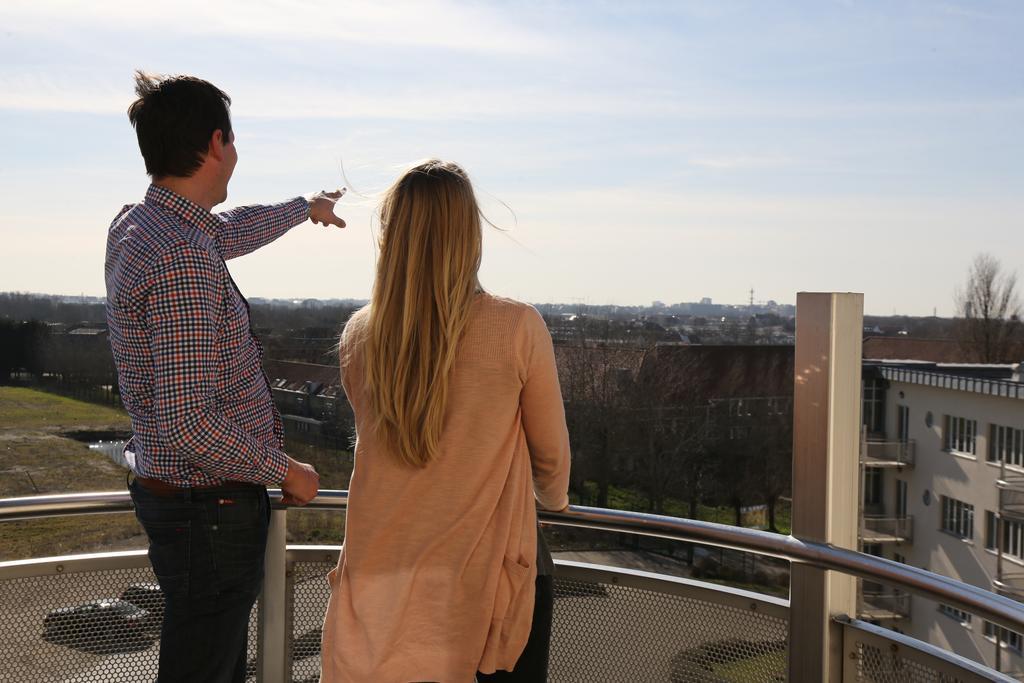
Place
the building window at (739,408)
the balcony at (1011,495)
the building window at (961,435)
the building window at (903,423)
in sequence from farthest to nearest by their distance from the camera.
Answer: the building window at (739,408) < the building window at (903,423) < the building window at (961,435) < the balcony at (1011,495)

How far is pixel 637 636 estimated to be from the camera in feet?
6.49

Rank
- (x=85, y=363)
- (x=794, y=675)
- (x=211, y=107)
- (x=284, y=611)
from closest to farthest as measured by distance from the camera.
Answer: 1. (x=211, y=107)
2. (x=794, y=675)
3. (x=284, y=611)
4. (x=85, y=363)

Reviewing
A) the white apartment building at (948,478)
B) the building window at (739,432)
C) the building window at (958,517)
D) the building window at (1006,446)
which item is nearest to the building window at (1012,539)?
the white apartment building at (948,478)

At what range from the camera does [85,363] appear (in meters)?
5.56

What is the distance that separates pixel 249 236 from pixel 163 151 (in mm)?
326

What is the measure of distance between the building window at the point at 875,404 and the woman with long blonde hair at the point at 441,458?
29895mm

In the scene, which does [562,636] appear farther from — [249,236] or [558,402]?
[249,236]

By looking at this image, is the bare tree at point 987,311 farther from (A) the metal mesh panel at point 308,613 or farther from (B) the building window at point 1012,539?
(A) the metal mesh panel at point 308,613

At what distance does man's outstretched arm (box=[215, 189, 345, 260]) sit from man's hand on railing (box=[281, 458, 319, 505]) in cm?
46

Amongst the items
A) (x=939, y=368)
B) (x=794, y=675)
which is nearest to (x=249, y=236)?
(x=794, y=675)

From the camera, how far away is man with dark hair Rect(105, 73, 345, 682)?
1555 millimetres

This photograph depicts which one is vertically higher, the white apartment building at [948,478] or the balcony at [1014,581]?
the white apartment building at [948,478]

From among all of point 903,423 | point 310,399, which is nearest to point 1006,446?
point 903,423

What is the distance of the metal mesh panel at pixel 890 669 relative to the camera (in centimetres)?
162
